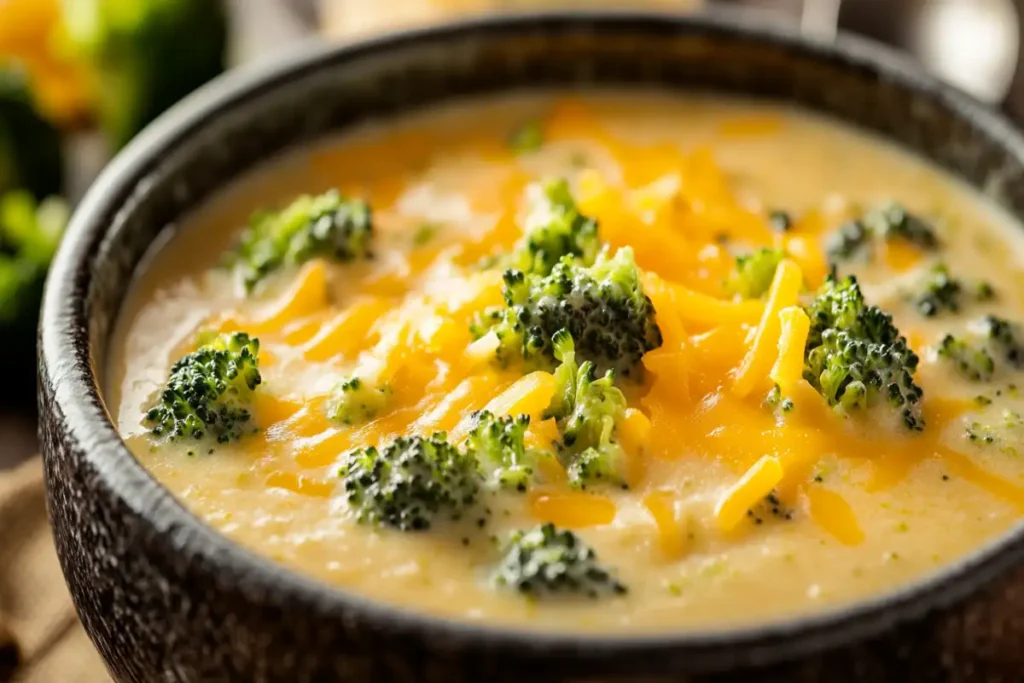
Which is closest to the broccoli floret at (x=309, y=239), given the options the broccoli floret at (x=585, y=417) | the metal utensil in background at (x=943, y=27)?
the broccoli floret at (x=585, y=417)

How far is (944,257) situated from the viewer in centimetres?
342

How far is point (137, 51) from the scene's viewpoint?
191 inches

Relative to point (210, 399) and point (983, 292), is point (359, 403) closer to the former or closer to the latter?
point (210, 399)

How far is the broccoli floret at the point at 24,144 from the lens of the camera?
4578 millimetres

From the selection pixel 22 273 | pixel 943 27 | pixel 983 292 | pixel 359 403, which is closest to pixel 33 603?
pixel 359 403

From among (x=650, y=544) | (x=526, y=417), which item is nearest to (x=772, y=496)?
(x=650, y=544)

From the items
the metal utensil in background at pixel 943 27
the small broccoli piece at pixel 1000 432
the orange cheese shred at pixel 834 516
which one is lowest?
the orange cheese shred at pixel 834 516

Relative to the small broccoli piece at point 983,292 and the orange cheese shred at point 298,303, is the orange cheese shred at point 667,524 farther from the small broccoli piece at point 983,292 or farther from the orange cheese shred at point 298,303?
the small broccoli piece at point 983,292

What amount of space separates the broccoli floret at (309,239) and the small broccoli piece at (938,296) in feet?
4.66

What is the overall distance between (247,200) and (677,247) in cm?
130

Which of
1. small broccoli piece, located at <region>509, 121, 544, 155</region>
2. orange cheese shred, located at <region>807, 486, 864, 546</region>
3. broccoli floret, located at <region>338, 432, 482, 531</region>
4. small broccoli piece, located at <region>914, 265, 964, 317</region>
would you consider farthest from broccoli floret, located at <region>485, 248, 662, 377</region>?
small broccoli piece, located at <region>509, 121, 544, 155</region>

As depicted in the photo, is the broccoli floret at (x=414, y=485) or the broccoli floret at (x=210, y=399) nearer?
the broccoli floret at (x=414, y=485)

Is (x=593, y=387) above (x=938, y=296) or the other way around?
the other way around

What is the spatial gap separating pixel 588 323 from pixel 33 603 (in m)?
1.61
